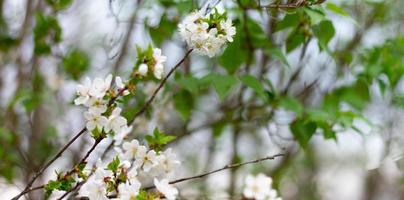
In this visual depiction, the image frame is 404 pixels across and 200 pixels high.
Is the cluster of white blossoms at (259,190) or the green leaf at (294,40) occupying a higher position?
the green leaf at (294,40)

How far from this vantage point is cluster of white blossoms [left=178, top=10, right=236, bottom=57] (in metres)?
1.14

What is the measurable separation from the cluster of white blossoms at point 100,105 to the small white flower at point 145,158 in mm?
120

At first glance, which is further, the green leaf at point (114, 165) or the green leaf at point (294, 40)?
the green leaf at point (294, 40)

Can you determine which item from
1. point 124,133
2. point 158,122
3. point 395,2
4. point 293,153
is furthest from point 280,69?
point 124,133

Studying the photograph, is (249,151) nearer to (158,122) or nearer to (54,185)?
(158,122)

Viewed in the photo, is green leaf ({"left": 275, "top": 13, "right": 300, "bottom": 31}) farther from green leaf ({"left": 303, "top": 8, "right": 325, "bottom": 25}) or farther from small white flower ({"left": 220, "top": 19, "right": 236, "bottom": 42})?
small white flower ({"left": 220, "top": 19, "right": 236, "bottom": 42})

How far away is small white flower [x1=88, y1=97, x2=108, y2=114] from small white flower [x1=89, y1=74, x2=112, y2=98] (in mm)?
12

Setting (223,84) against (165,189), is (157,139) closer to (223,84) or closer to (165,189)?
(165,189)

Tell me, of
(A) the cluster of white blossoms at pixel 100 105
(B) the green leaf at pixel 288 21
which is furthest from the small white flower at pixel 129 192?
(B) the green leaf at pixel 288 21

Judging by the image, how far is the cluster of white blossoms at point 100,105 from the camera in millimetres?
1120

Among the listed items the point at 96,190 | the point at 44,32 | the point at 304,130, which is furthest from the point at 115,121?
the point at 44,32

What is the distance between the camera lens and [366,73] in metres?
1.79

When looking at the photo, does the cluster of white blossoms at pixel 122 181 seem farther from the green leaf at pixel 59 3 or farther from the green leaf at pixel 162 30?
the green leaf at pixel 59 3

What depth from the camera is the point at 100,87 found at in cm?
114
